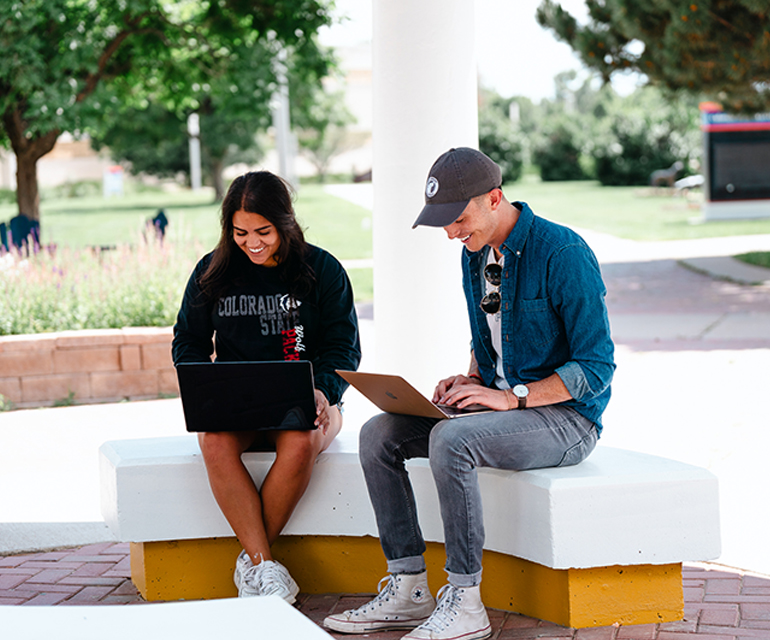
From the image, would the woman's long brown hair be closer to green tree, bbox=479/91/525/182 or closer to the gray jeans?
the gray jeans

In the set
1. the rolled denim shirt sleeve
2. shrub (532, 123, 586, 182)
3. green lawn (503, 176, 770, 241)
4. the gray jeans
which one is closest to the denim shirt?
the rolled denim shirt sleeve

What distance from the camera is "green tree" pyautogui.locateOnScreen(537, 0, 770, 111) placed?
1172 centimetres

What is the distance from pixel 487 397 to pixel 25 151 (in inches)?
399

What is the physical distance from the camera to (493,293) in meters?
3.43

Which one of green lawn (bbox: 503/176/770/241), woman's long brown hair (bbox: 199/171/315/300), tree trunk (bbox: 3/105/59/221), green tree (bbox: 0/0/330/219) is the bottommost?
green lawn (bbox: 503/176/770/241)

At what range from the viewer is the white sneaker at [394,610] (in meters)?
3.43

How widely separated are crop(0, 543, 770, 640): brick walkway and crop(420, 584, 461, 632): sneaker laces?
8.6 inches

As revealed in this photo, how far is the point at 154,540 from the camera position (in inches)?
147

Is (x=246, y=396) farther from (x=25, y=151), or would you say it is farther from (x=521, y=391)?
(x=25, y=151)

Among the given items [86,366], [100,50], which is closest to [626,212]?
[100,50]

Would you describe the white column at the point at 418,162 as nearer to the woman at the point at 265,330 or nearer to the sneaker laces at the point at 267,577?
the woman at the point at 265,330

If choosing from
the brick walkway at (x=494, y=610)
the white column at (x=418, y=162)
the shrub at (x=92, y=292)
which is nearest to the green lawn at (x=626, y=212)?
the shrub at (x=92, y=292)

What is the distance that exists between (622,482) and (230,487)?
134 cm

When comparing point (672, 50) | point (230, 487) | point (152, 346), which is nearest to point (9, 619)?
point (230, 487)
